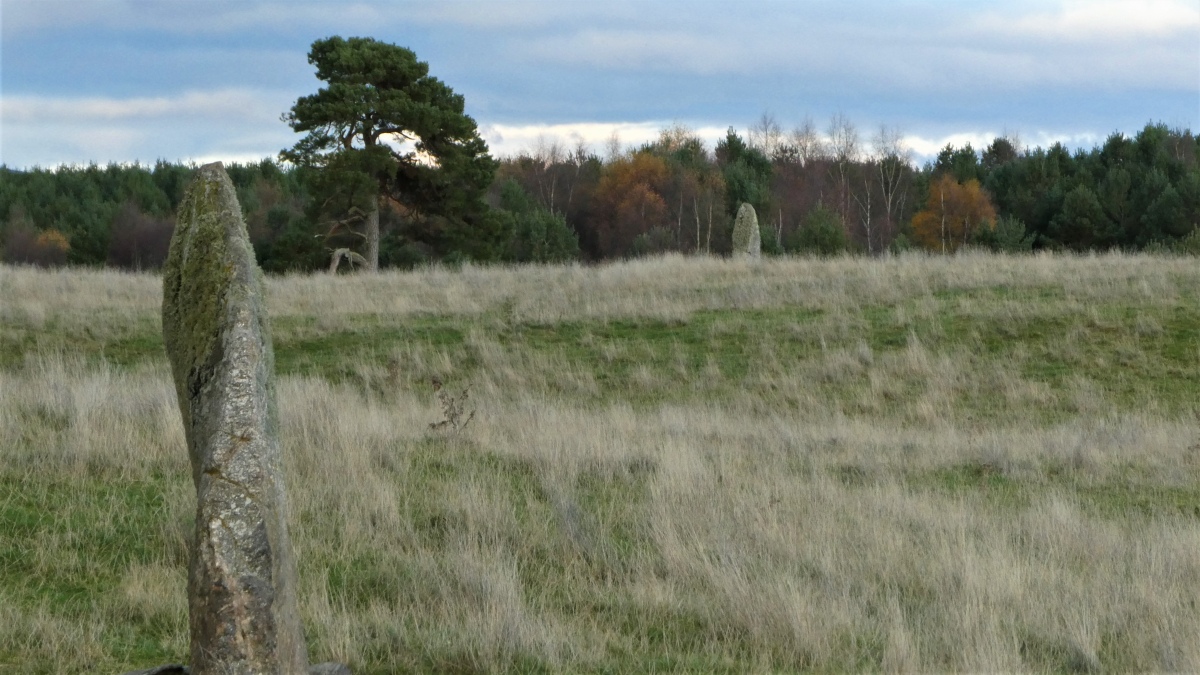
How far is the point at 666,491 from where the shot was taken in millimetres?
8148

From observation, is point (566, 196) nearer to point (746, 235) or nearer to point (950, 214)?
point (950, 214)

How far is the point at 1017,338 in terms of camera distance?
57.0ft

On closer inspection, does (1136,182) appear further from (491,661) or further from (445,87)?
(491,661)

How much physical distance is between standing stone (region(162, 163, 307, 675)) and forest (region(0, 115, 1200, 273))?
29443 mm

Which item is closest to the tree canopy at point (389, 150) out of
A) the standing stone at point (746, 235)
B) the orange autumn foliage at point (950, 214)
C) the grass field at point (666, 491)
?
the standing stone at point (746, 235)

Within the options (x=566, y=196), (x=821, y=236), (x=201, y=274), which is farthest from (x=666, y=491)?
(x=566, y=196)

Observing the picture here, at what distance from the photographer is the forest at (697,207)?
39719 millimetres

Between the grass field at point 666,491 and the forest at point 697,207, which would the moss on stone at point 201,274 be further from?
the forest at point 697,207

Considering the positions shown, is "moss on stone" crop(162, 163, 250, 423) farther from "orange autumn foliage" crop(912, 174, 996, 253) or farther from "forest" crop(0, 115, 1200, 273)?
"orange autumn foliage" crop(912, 174, 996, 253)

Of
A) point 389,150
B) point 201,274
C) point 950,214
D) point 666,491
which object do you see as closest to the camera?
point 201,274

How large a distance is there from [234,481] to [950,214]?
171ft

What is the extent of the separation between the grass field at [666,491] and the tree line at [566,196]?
16.2 meters

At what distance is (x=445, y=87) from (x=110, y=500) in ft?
97.1

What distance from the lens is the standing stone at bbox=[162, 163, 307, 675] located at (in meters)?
4.35
